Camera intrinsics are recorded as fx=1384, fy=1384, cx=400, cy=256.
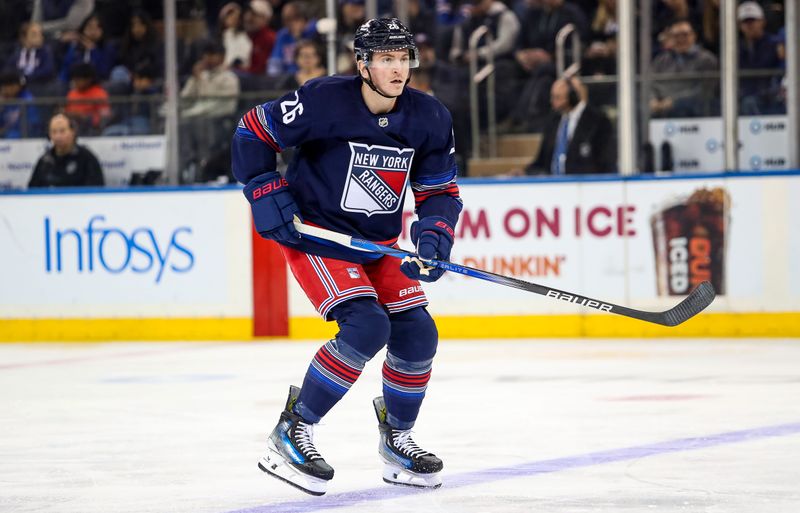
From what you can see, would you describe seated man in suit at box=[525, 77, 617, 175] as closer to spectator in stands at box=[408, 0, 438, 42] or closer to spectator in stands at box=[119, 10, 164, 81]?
spectator in stands at box=[408, 0, 438, 42]

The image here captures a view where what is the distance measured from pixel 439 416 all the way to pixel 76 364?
2647 mm

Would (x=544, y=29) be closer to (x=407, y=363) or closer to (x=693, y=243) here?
(x=693, y=243)

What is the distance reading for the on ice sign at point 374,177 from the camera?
363 cm

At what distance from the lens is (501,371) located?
627 cm

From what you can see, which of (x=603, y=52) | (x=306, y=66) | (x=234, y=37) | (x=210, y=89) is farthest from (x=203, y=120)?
(x=603, y=52)

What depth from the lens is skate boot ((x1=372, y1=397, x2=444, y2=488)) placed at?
358 cm

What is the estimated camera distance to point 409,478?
141 inches

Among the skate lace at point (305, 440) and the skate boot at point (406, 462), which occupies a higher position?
the skate lace at point (305, 440)

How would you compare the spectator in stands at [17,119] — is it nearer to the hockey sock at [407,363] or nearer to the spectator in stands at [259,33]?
the spectator in stands at [259,33]

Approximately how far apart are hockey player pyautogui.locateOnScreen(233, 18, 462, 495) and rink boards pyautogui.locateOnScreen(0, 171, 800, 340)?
3931 mm

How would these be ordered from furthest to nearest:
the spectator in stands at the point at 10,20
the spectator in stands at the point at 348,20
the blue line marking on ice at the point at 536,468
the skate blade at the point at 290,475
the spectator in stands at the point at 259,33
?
1. the spectator in stands at the point at 10,20
2. the spectator in stands at the point at 259,33
3. the spectator in stands at the point at 348,20
4. the skate blade at the point at 290,475
5. the blue line marking on ice at the point at 536,468

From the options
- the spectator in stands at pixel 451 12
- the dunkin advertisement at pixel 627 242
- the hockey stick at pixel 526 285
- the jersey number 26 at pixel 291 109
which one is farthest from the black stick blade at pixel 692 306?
the spectator in stands at pixel 451 12

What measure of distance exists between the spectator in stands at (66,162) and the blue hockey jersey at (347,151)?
455 centimetres

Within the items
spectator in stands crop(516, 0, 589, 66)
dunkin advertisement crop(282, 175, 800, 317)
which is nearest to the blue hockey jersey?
dunkin advertisement crop(282, 175, 800, 317)
